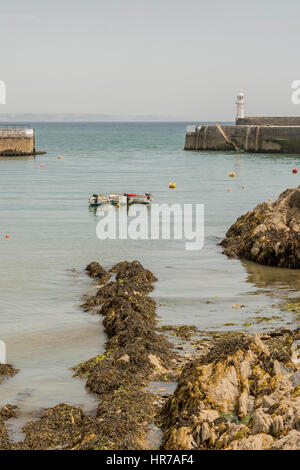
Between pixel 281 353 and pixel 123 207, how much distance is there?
2764cm

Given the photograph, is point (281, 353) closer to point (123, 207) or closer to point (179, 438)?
point (179, 438)

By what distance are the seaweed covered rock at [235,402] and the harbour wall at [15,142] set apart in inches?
3115

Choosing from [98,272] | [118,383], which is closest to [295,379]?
[118,383]

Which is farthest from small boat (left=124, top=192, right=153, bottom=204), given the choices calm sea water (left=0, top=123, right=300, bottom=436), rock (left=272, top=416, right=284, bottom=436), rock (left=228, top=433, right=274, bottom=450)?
rock (left=228, top=433, right=274, bottom=450)

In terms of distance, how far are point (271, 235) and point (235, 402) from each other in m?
14.8

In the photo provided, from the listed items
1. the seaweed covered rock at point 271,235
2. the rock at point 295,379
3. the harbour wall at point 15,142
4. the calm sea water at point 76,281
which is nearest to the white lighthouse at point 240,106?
the harbour wall at point 15,142

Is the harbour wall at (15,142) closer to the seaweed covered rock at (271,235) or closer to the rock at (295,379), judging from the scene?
the seaweed covered rock at (271,235)

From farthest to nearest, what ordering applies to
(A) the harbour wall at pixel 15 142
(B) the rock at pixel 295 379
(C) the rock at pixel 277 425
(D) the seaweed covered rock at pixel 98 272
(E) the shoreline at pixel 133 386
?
(A) the harbour wall at pixel 15 142
(D) the seaweed covered rock at pixel 98 272
(B) the rock at pixel 295 379
(E) the shoreline at pixel 133 386
(C) the rock at pixel 277 425

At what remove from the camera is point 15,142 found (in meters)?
88.3

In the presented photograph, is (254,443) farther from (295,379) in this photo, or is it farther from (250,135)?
(250,135)

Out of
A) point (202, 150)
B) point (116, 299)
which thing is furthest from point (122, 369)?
point (202, 150)

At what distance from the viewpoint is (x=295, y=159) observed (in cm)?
8300

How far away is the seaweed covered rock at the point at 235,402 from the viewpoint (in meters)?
9.05

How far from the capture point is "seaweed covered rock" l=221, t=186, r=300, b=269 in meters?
23.6
